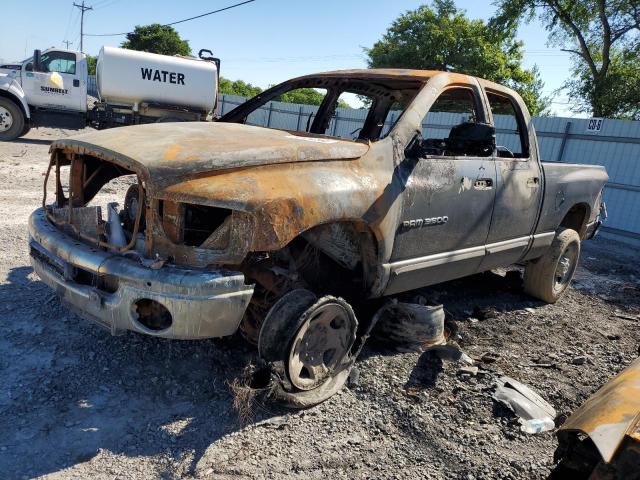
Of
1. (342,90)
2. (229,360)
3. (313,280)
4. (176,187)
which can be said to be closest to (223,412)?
(229,360)

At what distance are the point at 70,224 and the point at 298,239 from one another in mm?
1349

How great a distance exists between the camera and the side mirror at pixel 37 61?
1396cm

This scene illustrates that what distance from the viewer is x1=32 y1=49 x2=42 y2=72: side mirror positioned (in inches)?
550

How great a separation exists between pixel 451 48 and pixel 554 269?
24681 mm

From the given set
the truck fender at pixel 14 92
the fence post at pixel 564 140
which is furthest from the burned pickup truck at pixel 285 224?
the truck fender at pixel 14 92

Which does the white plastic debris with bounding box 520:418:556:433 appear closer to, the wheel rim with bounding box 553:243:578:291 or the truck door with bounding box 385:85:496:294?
the truck door with bounding box 385:85:496:294

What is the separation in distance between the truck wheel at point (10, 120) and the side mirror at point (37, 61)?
130 cm

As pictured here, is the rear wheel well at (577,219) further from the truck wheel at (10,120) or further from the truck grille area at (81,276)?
the truck wheel at (10,120)

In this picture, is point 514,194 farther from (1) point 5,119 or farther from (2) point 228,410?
(1) point 5,119

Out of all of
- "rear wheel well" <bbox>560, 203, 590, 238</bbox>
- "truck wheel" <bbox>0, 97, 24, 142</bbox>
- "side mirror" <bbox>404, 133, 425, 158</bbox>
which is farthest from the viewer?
"truck wheel" <bbox>0, 97, 24, 142</bbox>

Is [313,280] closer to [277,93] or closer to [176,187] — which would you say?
[176,187]

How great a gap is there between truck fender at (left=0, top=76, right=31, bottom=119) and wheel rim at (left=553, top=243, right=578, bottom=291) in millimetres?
13610

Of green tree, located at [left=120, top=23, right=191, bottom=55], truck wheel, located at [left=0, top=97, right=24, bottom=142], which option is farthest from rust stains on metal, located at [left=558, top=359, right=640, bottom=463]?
green tree, located at [left=120, top=23, right=191, bottom=55]

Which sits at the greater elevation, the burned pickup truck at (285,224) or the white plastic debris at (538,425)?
the burned pickup truck at (285,224)
